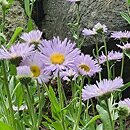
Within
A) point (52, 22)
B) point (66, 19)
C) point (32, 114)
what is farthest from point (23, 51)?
point (52, 22)

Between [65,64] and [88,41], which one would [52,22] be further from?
[65,64]

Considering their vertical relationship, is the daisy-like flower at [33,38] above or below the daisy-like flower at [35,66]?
above

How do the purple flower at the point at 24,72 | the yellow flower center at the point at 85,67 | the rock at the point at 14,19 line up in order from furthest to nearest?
1. the rock at the point at 14,19
2. the yellow flower center at the point at 85,67
3. the purple flower at the point at 24,72

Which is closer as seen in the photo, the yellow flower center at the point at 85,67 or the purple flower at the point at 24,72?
the purple flower at the point at 24,72

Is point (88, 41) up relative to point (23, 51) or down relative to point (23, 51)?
down

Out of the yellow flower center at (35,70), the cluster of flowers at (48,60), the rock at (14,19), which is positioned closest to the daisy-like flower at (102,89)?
the cluster of flowers at (48,60)

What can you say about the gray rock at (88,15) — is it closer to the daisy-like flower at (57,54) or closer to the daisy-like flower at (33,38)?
the daisy-like flower at (33,38)

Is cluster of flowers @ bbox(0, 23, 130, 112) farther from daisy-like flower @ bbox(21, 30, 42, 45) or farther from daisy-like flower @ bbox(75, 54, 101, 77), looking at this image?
daisy-like flower @ bbox(21, 30, 42, 45)
